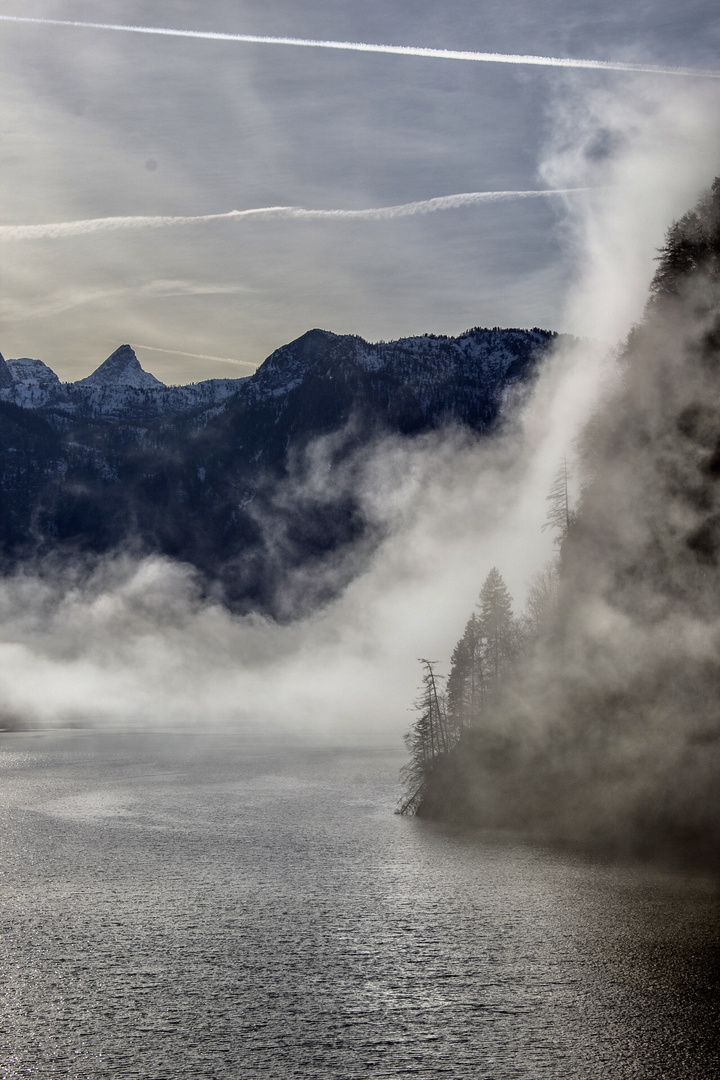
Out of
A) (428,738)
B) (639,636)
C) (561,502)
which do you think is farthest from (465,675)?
(639,636)

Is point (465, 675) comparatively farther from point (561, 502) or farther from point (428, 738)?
point (561, 502)

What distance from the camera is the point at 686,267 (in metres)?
91.6

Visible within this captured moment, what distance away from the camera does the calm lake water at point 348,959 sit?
4141cm

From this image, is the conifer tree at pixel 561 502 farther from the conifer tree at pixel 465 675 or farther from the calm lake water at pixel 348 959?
the calm lake water at pixel 348 959

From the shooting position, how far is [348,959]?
56438 mm

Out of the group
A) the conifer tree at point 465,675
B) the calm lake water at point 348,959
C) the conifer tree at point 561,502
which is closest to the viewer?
the calm lake water at point 348,959

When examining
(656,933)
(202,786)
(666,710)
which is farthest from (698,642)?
(202,786)

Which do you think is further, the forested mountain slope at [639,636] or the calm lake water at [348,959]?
the forested mountain slope at [639,636]

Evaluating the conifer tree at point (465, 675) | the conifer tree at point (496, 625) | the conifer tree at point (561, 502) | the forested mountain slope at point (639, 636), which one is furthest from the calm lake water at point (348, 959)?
the conifer tree at point (561, 502)

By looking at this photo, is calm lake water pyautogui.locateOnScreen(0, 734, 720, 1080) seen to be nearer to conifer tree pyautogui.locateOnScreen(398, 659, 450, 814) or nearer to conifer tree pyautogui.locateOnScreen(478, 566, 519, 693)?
conifer tree pyautogui.locateOnScreen(398, 659, 450, 814)

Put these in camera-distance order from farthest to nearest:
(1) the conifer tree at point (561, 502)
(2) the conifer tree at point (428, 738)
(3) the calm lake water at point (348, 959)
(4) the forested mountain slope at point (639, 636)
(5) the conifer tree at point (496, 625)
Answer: (5) the conifer tree at point (496, 625), (2) the conifer tree at point (428, 738), (1) the conifer tree at point (561, 502), (4) the forested mountain slope at point (639, 636), (3) the calm lake water at point (348, 959)

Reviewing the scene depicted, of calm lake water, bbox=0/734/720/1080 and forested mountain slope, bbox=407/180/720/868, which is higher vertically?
forested mountain slope, bbox=407/180/720/868

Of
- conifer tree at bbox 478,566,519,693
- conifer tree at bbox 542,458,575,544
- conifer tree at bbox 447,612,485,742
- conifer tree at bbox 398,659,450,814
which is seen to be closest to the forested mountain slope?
conifer tree at bbox 542,458,575,544

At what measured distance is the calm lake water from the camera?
4141cm
